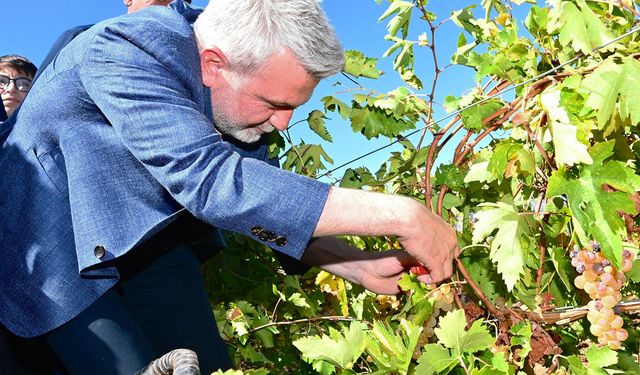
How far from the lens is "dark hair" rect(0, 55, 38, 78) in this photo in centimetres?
380

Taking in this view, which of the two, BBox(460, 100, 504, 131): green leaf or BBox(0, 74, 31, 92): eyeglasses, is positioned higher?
BBox(460, 100, 504, 131): green leaf

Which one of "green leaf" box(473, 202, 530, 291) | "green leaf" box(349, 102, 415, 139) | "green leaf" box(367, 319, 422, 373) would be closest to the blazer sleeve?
"green leaf" box(367, 319, 422, 373)

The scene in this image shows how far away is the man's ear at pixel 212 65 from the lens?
1830 mm

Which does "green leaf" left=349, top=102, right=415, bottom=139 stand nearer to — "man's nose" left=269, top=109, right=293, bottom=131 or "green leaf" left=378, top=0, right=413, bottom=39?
"green leaf" left=378, top=0, right=413, bottom=39

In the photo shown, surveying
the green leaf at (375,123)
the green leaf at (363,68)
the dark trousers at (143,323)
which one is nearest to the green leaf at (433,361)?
the dark trousers at (143,323)

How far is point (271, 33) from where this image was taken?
5.73 feet

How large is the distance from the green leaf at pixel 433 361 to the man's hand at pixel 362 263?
426mm

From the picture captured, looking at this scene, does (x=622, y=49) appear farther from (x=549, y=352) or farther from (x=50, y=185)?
(x=50, y=185)

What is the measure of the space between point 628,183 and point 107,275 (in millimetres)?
1217

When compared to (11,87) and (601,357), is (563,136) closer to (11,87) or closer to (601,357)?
(601,357)

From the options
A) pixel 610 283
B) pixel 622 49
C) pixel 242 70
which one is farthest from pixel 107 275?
pixel 622 49

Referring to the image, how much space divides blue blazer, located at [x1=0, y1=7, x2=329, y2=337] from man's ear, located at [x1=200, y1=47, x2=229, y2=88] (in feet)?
0.13

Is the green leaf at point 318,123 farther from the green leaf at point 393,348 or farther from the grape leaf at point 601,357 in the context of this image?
the grape leaf at point 601,357

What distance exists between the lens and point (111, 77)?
163 cm
